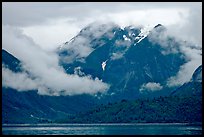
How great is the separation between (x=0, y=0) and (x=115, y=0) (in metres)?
12.0

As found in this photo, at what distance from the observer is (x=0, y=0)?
5031 cm

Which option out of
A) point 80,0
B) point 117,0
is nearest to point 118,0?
point 117,0

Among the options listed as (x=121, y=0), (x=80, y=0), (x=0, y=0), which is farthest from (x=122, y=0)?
(x=0, y=0)

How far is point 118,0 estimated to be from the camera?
50.3m

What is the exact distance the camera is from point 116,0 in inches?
1980

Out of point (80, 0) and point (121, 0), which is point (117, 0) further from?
point (80, 0)

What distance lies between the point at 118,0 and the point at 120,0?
0.27m

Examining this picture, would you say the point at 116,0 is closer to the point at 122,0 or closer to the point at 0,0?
the point at 122,0

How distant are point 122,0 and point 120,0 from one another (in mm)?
213

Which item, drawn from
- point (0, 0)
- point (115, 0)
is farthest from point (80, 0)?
point (0, 0)

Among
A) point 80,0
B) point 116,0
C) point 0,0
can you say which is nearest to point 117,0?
point 116,0

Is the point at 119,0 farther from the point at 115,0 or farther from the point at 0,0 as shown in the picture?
the point at 0,0

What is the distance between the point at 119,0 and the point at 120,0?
0.10 meters

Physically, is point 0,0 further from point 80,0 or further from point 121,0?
point 121,0
